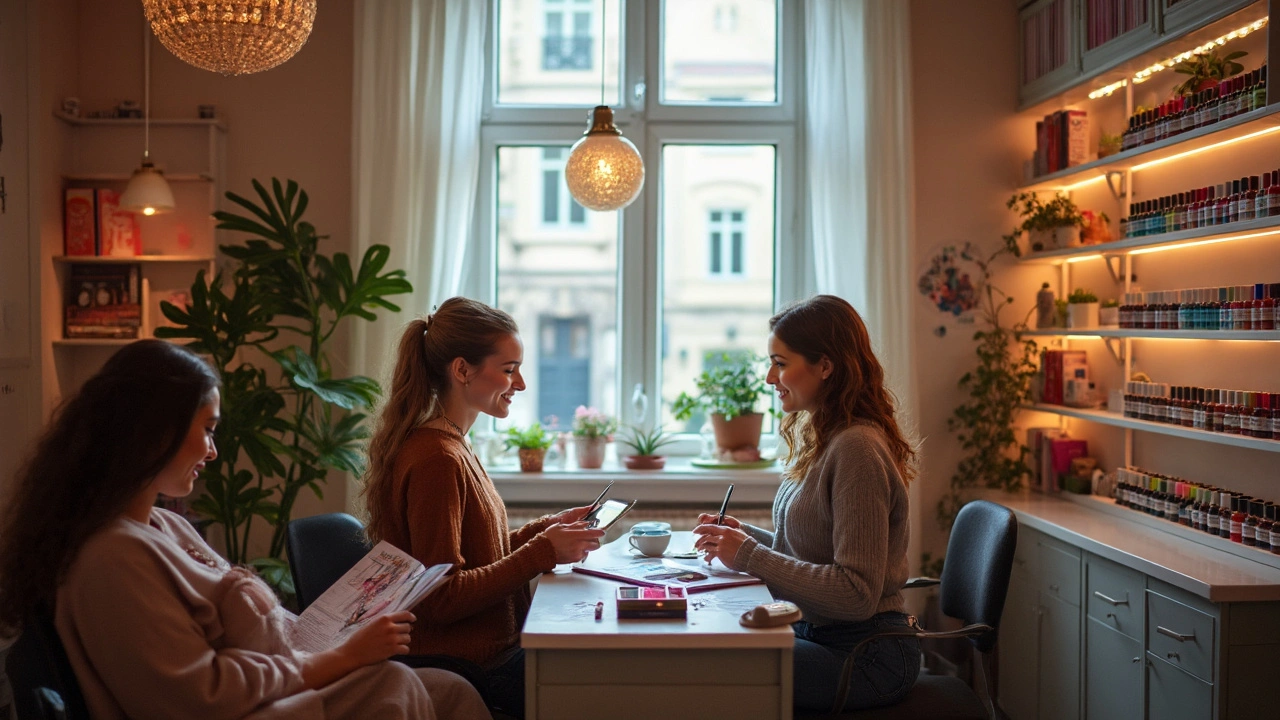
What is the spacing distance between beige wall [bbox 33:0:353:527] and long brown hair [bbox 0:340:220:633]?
249 centimetres

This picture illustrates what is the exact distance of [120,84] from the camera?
4035mm

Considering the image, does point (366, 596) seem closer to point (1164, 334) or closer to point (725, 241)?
point (1164, 334)

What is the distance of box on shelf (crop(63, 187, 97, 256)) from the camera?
12.6ft

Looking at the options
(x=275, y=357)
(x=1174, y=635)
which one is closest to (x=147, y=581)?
(x=275, y=357)

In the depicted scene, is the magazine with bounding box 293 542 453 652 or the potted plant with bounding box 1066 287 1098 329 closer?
the magazine with bounding box 293 542 453 652

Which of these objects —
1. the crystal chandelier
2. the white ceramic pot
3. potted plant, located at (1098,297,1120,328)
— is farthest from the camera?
the white ceramic pot

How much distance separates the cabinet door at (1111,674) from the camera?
276 centimetres

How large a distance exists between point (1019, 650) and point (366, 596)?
2.51 meters

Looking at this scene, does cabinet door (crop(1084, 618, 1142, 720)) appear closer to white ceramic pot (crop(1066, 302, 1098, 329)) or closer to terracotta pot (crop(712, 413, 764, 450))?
white ceramic pot (crop(1066, 302, 1098, 329))

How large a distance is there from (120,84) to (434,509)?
2.98 metres

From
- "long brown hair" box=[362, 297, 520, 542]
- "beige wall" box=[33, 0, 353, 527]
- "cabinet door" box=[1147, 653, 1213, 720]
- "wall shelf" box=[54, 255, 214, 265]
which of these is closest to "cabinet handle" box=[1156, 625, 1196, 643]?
"cabinet door" box=[1147, 653, 1213, 720]

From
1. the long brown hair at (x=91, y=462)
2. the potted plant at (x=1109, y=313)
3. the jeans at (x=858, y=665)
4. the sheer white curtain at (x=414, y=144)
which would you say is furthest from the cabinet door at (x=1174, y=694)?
the sheer white curtain at (x=414, y=144)

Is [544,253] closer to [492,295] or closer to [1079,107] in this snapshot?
[492,295]

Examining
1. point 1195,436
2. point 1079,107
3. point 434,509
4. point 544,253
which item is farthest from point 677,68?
point 434,509
